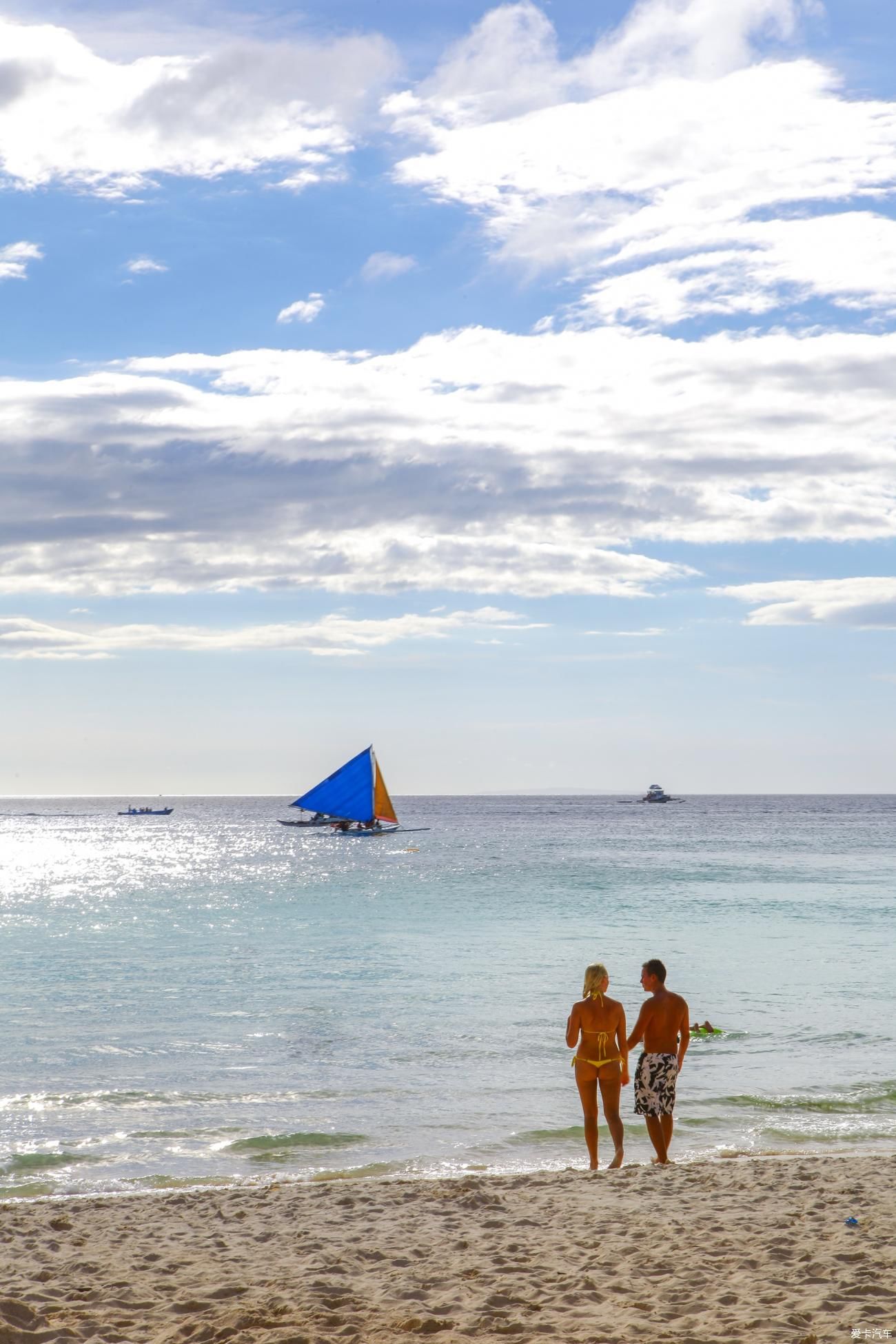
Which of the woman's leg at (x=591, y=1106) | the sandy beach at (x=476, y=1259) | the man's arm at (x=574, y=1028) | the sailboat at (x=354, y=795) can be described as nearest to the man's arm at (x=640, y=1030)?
the man's arm at (x=574, y=1028)

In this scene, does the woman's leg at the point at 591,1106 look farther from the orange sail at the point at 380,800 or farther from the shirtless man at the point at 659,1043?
the orange sail at the point at 380,800

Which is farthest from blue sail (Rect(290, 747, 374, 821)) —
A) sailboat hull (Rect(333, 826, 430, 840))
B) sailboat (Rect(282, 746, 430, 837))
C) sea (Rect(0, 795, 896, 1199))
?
sea (Rect(0, 795, 896, 1199))

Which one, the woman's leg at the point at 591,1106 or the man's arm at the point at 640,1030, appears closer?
the man's arm at the point at 640,1030

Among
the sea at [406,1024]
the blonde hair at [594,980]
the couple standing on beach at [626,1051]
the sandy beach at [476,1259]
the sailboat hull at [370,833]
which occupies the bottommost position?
the sailboat hull at [370,833]

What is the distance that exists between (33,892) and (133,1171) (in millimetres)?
43091

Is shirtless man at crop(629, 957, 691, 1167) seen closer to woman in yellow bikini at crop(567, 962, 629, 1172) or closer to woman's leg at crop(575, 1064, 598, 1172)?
woman in yellow bikini at crop(567, 962, 629, 1172)

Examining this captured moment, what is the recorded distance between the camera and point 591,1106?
9.47 meters

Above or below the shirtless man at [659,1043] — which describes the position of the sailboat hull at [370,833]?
below

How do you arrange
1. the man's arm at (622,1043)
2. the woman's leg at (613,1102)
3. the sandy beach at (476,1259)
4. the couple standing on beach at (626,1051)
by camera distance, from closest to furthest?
the sandy beach at (476,1259) → the couple standing on beach at (626,1051) → the man's arm at (622,1043) → the woman's leg at (613,1102)

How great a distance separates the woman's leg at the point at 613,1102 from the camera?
9.30 metres

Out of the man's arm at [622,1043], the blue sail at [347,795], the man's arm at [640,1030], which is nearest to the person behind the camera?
the man's arm at [640,1030]

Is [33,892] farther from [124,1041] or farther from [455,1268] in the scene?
[455,1268]

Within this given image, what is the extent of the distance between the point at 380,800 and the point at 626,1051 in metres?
62.3

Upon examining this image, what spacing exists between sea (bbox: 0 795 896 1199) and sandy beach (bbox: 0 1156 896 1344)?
1379mm
